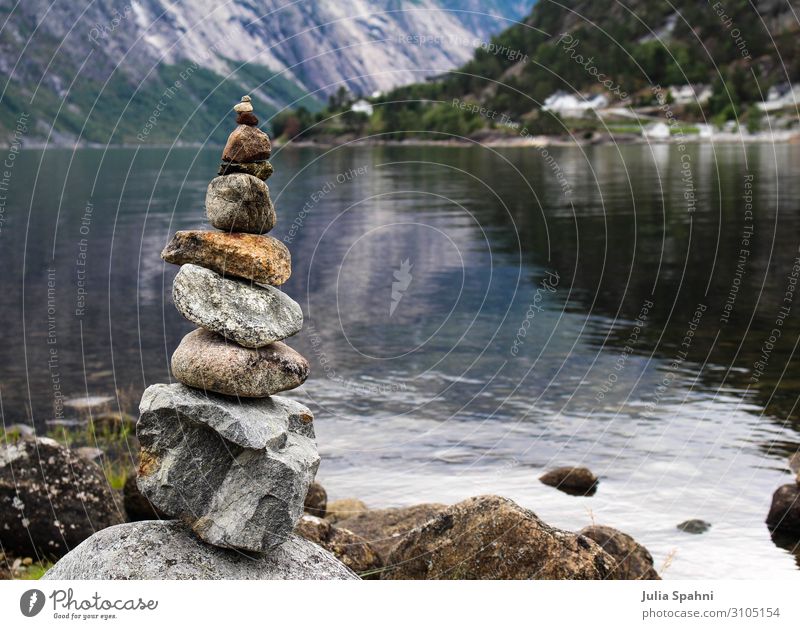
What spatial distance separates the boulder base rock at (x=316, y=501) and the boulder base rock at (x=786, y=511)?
33.0ft

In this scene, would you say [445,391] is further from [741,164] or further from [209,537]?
[741,164]

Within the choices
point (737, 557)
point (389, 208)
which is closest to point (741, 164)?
point (389, 208)

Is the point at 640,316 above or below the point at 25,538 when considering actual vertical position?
below

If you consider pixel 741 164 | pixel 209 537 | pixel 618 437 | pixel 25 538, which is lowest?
pixel 741 164

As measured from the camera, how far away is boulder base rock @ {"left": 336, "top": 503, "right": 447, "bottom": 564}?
2061cm

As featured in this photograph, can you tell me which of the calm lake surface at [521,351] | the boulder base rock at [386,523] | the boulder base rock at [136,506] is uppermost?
the boulder base rock at [136,506]

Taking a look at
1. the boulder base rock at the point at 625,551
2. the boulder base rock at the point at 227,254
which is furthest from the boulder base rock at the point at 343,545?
the boulder base rock at the point at 227,254

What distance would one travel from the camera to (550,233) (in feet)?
269

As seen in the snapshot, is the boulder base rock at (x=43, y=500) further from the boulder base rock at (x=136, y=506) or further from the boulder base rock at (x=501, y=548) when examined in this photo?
the boulder base rock at (x=501, y=548)

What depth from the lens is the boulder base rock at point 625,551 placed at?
19.1 m

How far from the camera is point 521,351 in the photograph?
1681 inches

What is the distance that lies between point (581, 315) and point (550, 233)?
3267 centimetres

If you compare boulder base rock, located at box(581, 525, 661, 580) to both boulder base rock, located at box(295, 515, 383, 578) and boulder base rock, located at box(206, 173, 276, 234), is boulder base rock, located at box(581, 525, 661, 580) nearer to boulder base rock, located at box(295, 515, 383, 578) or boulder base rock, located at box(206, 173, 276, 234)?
boulder base rock, located at box(295, 515, 383, 578)

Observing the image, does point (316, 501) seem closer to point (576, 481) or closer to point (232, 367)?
point (576, 481)
